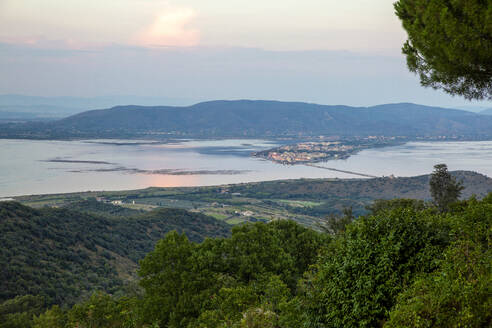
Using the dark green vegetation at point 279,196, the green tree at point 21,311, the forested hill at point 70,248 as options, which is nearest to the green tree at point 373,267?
the green tree at point 21,311

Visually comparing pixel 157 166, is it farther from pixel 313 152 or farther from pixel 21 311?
pixel 21 311

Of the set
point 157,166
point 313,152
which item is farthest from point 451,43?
point 313,152

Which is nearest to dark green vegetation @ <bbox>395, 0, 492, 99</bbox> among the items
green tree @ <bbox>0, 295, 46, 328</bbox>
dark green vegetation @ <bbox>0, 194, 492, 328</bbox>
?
dark green vegetation @ <bbox>0, 194, 492, 328</bbox>

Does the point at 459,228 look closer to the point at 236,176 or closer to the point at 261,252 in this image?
the point at 261,252

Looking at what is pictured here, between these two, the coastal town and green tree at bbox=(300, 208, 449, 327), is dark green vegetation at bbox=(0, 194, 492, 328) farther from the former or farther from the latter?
the coastal town

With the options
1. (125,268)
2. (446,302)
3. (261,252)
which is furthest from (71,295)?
(446,302)
